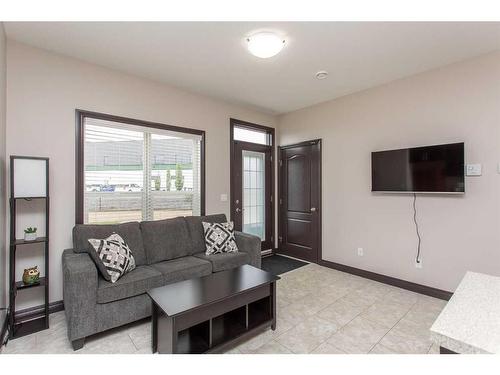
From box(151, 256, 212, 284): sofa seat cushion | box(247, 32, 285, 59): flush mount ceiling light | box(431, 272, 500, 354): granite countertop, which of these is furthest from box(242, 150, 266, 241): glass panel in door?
box(431, 272, 500, 354): granite countertop

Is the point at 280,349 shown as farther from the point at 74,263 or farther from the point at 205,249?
the point at 74,263

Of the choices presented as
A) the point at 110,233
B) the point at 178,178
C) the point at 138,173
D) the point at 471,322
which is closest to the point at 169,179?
the point at 178,178

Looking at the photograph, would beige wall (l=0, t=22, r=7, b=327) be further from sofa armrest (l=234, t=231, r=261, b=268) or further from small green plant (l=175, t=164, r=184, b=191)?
sofa armrest (l=234, t=231, r=261, b=268)

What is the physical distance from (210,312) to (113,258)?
107 cm

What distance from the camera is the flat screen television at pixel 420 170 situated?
263 centimetres

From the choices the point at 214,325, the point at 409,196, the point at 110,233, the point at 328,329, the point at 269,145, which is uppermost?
the point at 269,145

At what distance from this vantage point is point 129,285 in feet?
7.13

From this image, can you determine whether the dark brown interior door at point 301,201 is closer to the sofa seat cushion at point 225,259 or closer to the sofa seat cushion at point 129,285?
the sofa seat cushion at point 225,259

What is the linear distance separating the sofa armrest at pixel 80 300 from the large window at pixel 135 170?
37.5 inches

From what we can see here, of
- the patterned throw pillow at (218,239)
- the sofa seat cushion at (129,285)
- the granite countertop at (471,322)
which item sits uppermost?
the granite countertop at (471,322)

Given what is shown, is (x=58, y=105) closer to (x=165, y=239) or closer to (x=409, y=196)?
(x=165, y=239)

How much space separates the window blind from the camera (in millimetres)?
2895

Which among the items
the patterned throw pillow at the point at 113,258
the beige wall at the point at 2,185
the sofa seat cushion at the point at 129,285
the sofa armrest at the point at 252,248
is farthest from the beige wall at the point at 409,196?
the beige wall at the point at 2,185
